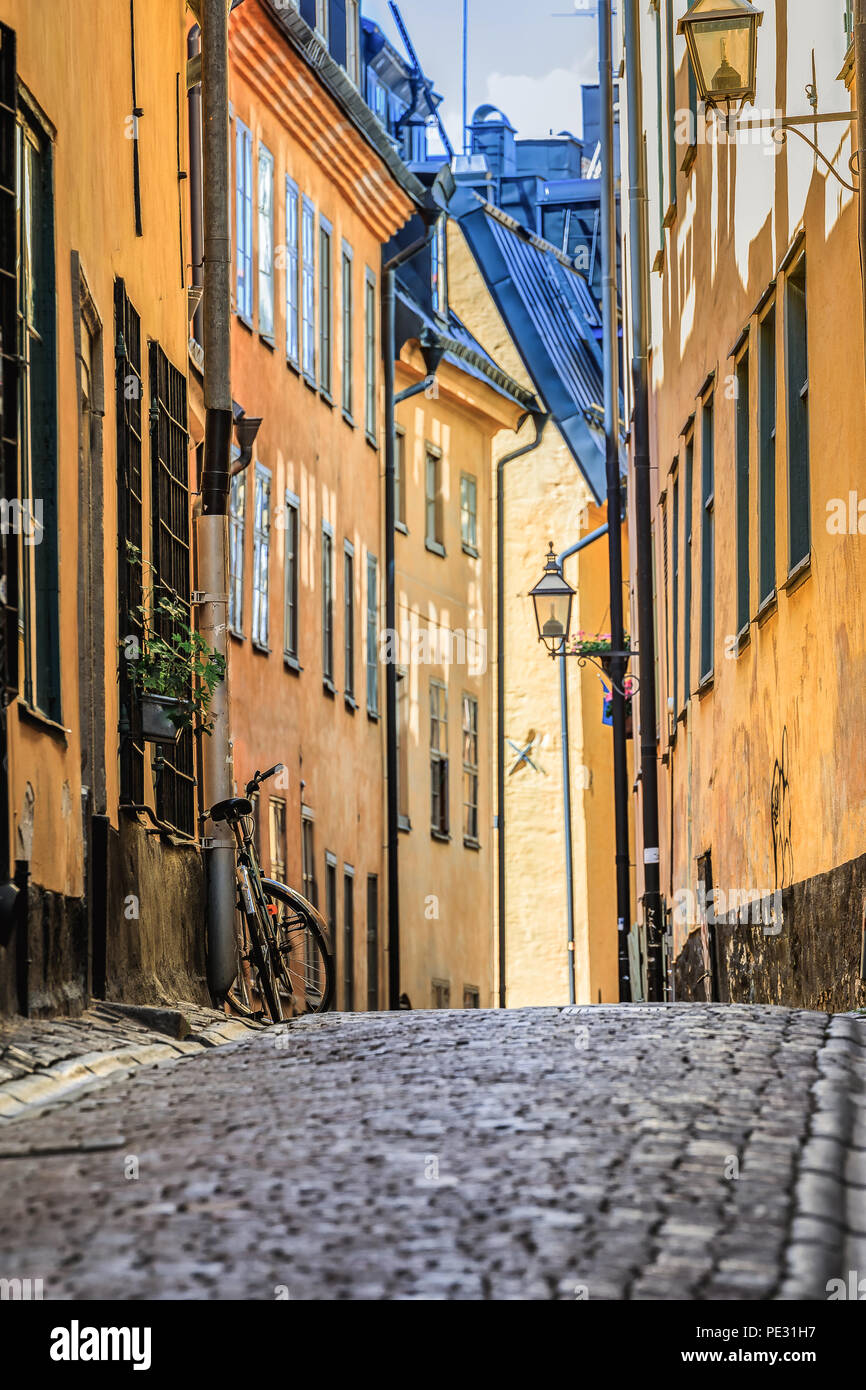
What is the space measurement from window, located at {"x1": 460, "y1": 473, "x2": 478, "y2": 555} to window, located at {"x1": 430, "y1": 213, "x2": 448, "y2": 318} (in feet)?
7.86

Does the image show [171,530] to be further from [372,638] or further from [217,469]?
[372,638]

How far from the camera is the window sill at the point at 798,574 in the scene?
12326 millimetres

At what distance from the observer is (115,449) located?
42.7 feet

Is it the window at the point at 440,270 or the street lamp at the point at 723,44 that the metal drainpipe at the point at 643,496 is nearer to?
the street lamp at the point at 723,44

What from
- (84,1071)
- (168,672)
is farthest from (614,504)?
(84,1071)

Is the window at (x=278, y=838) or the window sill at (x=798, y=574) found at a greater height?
the window sill at (x=798, y=574)

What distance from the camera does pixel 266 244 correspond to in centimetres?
2405

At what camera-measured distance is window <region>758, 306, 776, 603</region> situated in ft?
46.7

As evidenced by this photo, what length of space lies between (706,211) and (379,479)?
42.1 feet

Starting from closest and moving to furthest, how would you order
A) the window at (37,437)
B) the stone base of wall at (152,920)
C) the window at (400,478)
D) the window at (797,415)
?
the window at (37,437), the stone base of wall at (152,920), the window at (797,415), the window at (400,478)

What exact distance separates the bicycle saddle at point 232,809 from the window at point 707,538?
16.1 feet

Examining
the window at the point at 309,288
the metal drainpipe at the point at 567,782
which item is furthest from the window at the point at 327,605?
the metal drainpipe at the point at 567,782

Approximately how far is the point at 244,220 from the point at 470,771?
13.1m
